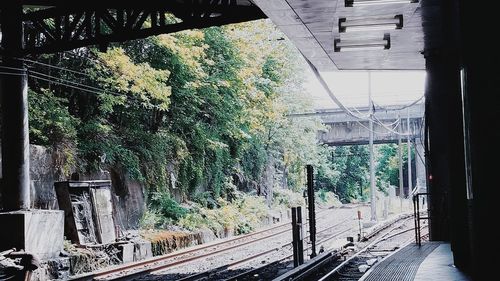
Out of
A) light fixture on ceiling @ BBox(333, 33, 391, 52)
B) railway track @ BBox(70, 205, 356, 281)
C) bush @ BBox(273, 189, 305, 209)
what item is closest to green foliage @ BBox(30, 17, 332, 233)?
railway track @ BBox(70, 205, 356, 281)

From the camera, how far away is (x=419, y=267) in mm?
9461

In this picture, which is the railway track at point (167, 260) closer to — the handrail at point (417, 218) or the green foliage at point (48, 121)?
the green foliage at point (48, 121)

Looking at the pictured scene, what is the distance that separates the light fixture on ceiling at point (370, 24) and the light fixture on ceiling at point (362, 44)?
3.22 feet

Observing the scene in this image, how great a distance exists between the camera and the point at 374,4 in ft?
30.0

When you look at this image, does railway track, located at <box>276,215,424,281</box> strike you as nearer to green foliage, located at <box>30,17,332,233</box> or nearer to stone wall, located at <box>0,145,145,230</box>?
green foliage, located at <box>30,17,332,233</box>

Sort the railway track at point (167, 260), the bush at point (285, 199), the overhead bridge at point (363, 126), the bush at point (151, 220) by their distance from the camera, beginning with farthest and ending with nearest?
the overhead bridge at point (363, 126) < the bush at point (285, 199) < the bush at point (151, 220) < the railway track at point (167, 260)

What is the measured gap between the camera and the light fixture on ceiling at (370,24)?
10.1m

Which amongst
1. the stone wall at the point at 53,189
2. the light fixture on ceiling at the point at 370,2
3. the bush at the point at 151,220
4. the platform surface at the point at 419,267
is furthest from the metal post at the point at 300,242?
the bush at the point at 151,220

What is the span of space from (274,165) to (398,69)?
2250cm

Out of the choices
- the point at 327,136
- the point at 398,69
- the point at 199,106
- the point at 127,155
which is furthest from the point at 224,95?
the point at 327,136

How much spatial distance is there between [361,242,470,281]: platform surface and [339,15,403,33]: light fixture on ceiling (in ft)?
13.1

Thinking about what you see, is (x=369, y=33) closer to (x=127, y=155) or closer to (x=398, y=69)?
(x=398, y=69)

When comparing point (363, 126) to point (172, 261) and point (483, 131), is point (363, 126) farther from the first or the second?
point (483, 131)

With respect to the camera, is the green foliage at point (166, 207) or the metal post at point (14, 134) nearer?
the metal post at point (14, 134)
